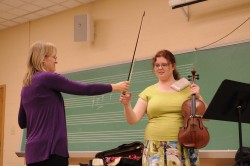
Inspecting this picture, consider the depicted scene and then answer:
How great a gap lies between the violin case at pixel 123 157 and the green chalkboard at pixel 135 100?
1.34 ft

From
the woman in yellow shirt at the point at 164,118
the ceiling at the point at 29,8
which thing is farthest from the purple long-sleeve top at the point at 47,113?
the ceiling at the point at 29,8

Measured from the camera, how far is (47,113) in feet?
6.15

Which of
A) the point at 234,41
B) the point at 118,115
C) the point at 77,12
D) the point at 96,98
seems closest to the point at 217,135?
the point at 234,41

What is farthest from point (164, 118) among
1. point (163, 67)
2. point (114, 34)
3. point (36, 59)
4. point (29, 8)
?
point (29, 8)

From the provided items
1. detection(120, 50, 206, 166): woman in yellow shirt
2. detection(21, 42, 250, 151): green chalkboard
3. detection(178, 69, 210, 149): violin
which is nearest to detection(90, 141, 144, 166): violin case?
detection(21, 42, 250, 151): green chalkboard

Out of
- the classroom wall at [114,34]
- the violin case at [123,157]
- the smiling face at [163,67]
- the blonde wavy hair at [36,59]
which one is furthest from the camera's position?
the classroom wall at [114,34]

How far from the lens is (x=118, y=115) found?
370 cm

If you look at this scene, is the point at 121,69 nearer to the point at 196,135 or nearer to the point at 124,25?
the point at 124,25

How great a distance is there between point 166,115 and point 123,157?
0.92 metres

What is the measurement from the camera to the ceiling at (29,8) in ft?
13.8

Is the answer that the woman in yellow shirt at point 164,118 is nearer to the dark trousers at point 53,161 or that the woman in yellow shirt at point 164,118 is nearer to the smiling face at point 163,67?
the smiling face at point 163,67

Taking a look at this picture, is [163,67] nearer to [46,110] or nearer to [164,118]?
[164,118]

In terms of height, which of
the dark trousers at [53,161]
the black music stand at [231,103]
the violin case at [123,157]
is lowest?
the violin case at [123,157]

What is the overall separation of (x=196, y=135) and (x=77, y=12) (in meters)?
2.87
